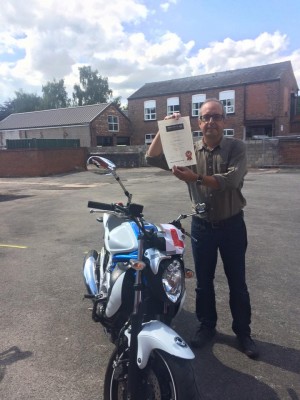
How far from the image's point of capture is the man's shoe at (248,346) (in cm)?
316

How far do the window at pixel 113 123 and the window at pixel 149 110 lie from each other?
11.1ft

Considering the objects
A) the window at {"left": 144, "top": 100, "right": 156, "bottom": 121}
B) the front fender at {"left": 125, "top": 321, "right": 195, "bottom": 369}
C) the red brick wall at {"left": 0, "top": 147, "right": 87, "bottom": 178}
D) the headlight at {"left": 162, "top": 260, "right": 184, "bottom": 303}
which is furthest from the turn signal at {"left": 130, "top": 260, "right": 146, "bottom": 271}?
the window at {"left": 144, "top": 100, "right": 156, "bottom": 121}

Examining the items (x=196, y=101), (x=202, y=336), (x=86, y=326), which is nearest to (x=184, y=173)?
(x=202, y=336)

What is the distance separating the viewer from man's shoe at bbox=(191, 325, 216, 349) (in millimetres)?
3340

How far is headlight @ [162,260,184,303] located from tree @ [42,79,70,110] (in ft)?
236

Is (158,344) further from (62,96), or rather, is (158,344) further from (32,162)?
(62,96)

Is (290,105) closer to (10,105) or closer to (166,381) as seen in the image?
(166,381)

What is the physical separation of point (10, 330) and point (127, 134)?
1610 inches

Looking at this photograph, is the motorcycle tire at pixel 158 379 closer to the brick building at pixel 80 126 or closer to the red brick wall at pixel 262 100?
the red brick wall at pixel 262 100

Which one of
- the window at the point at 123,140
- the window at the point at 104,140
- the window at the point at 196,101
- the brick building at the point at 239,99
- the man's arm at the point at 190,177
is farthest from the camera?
the window at the point at 123,140

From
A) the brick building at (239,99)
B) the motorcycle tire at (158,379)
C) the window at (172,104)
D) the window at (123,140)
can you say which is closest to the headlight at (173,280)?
the motorcycle tire at (158,379)

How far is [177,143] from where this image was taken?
8.99 feet

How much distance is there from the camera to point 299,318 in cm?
384

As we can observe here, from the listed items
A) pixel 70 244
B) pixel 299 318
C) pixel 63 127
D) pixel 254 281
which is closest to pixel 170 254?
pixel 299 318
